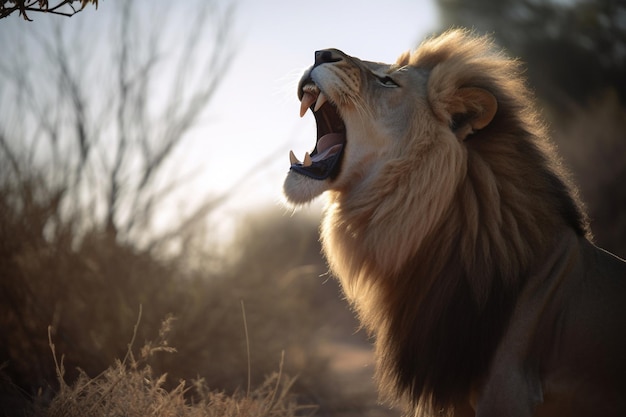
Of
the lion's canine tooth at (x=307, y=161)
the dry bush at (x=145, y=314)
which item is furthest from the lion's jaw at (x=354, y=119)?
the dry bush at (x=145, y=314)

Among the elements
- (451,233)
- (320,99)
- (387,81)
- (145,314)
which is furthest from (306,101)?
(145,314)

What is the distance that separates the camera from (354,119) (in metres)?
3.64

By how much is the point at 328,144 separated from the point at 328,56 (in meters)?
0.47

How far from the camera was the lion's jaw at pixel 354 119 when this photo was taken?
358cm

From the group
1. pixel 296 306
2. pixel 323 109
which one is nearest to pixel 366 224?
pixel 323 109

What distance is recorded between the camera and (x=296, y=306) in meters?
8.07

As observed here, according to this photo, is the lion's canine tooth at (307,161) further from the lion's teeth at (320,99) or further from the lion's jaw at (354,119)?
the lion's teeth at (320,99)

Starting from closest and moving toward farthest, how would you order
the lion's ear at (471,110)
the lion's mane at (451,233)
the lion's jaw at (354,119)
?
1. the lion's mane at (451,233)
2. the lion's ear at (471,110)
3. the lion's jaw at (354,119)

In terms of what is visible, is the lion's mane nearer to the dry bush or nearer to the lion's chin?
the lion's chin

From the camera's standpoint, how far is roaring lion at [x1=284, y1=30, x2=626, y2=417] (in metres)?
3.05

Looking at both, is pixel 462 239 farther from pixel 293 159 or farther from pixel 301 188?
pixel 293 159

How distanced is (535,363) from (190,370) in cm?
370

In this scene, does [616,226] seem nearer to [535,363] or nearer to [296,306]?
[296,306]

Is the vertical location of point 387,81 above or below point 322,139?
above
